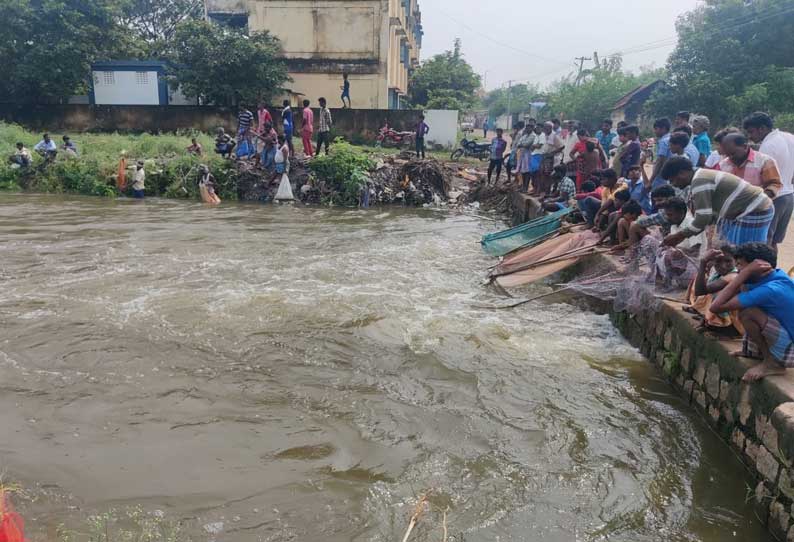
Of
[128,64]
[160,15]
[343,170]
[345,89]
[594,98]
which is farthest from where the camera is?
[594,98]

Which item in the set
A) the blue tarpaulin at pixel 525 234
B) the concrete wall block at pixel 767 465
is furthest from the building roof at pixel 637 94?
the concrete wall block at pixel 767 465

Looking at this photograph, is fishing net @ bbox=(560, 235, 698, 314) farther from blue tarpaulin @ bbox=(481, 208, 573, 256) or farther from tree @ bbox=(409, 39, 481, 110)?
tree @ bbox=(409, 39, 481, 110)

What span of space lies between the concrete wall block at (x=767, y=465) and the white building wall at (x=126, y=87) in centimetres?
2483

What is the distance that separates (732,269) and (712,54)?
26723mm

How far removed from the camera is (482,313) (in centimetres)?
665

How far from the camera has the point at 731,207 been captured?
4.43 meters

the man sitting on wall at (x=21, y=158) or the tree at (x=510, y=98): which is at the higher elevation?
the tree at (x=510, y=98)

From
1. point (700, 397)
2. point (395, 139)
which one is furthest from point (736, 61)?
point (700, 397)

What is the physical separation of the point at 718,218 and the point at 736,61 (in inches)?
1016

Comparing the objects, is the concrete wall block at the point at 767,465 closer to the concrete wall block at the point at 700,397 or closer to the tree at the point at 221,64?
the concrete wall block at the point at 700,397

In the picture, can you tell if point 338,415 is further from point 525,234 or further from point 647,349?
point 525,234

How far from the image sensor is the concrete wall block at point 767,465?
3338 mm

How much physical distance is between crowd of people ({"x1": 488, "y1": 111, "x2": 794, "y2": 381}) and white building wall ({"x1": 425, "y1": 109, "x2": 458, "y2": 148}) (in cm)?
1284

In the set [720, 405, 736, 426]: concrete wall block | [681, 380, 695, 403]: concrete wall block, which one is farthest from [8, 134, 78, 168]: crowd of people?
[720, 405, 736, 426]: concrete wall block
